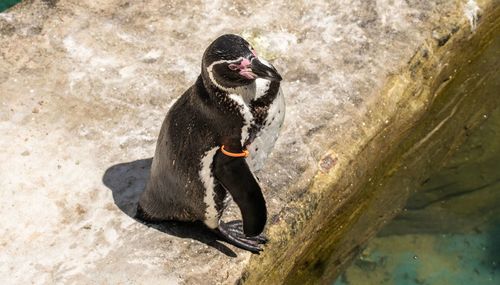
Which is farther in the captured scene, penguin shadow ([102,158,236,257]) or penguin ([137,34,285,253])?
penguin shadow ([102,158,236,257])

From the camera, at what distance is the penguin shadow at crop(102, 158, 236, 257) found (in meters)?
3.85

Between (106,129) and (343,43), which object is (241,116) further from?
(343,43)

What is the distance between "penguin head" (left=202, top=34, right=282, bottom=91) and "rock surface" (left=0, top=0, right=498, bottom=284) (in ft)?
2.86

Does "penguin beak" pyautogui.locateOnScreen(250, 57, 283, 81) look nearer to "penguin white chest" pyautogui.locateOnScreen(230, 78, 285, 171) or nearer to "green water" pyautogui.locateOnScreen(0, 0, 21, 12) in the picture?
"penguin white chest" pyautogui.locateOnScreen(230, 78, 285, 171)

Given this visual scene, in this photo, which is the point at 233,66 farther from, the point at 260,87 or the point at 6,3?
the point at 6,3

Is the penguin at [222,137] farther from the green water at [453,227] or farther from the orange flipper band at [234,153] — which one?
the green water at [453,227]

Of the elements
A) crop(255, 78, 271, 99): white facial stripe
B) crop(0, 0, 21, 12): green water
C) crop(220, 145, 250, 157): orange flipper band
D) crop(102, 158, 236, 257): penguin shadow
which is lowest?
crop(0, 0, 21, 12): green water

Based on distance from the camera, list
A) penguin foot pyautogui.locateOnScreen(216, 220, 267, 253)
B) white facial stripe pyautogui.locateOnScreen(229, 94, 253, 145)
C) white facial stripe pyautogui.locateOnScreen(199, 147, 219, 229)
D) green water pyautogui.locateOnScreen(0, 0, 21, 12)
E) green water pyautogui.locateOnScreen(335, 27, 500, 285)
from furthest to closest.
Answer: green water pyautogui.locateOnScreen(0, 0, 21, 12), green water pyautogui.locateOnScreen(335, 27, 500, 285), penguin foot pyautogui.locateOnScreen(216, 220, 267, 253), white facial stripe pyautogui.locateOnScreen(199, 147, 219, 229), white facial stripe pyautogui.locateOnScreen(229, 94, 253, 145)

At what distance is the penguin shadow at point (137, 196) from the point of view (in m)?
3.85

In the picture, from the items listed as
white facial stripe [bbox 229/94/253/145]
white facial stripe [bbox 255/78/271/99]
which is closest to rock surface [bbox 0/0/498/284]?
white facial stripe [bbox 229/94/253/145]

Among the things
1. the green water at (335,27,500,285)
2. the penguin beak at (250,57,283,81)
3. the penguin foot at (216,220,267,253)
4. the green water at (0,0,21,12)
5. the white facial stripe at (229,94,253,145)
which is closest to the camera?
the penguin beak at (250,57,283,81)

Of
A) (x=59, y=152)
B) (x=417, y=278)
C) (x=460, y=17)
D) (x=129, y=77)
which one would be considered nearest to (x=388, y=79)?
(x=460, y=17)

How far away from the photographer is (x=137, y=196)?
4.10 m

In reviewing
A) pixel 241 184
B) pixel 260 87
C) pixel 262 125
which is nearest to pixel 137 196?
pixel 241 184
